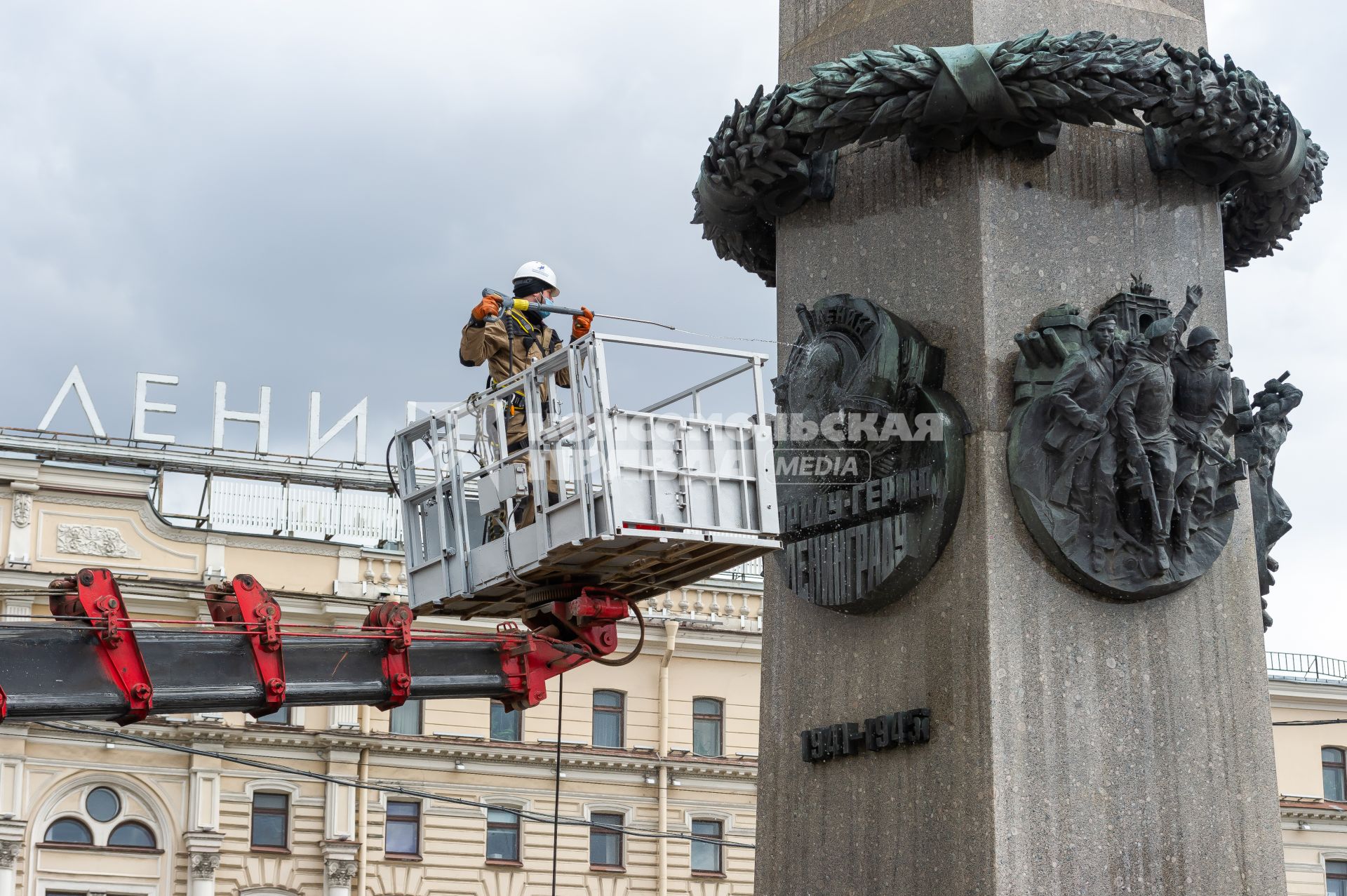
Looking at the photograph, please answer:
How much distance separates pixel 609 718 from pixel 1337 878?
18.9 metres

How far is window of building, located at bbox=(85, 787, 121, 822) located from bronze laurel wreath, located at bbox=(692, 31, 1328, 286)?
34664mm

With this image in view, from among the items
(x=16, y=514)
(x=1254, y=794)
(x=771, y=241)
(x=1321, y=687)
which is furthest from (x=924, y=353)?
(x=1321, y=687)

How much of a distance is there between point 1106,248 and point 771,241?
6.70 ft

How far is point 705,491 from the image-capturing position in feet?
32.7

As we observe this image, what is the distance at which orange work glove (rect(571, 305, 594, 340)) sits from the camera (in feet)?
34.9

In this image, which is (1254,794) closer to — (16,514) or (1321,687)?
(16,514)

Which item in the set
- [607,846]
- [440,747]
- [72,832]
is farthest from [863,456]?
[607,846]

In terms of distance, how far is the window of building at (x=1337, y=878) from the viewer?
51062 mm

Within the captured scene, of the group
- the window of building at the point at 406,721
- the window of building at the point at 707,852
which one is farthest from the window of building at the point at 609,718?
the window of building at the point at 406,721

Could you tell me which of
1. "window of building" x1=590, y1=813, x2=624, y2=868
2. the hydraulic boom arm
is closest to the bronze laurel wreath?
the hydraulic boom arm

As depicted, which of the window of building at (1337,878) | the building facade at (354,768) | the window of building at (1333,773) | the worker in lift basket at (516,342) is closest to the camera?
the worker in lift basket at (516,342)

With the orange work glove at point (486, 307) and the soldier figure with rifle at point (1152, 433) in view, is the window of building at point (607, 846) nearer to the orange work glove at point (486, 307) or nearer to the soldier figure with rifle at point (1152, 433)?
the orange work glove at point (486, 307)

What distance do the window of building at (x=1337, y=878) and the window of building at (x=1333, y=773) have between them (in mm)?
1751

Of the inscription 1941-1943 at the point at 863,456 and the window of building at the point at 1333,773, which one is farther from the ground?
the window of building at the point at 1333,773
